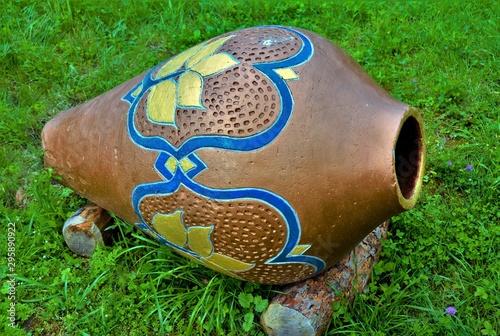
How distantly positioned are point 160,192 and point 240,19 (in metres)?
2.46

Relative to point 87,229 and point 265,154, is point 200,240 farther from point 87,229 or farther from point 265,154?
point 87,229

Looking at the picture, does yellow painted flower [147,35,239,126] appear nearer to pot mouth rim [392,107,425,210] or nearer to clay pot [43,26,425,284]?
clay pot [43,26,425,284]

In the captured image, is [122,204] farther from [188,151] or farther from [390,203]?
[390,203]

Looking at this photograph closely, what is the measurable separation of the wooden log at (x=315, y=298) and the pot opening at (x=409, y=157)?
1.41 feet

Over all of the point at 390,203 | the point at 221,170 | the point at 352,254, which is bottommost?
the point at 352,254

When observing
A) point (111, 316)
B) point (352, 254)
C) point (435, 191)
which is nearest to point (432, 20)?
point (435, 191)

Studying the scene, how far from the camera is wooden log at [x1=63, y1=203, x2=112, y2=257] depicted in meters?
2.74

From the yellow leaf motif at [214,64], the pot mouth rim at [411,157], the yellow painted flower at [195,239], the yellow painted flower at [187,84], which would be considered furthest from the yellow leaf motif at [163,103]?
the pot mouth rim at [411,157]

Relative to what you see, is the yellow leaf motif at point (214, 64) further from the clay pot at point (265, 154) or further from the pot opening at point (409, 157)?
the pot opening at point (409, 157)

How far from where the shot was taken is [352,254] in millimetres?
2529

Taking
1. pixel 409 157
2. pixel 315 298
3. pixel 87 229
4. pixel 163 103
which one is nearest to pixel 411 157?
pixel 409 157

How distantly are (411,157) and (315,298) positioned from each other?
740 millimetres

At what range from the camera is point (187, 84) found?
2131mm

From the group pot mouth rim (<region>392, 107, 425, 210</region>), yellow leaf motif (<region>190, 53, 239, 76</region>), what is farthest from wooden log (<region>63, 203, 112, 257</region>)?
pot mouth rim (<region>392, 107, 425, 210</region>)
